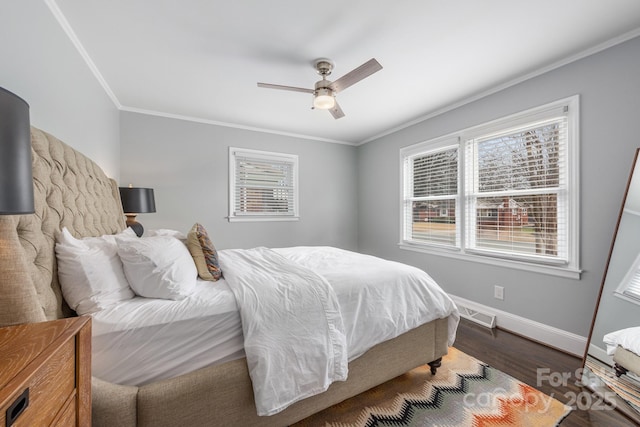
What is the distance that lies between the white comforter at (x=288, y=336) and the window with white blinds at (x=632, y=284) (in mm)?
1979

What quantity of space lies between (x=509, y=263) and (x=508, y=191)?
2.41ft

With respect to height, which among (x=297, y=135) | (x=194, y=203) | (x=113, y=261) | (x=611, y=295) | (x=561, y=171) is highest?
(x=297, y=135)

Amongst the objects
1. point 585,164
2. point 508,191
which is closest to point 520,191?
point 508,191

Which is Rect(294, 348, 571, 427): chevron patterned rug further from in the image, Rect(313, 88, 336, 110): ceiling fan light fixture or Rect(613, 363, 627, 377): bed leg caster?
Rect(313, 88, 336, 110): ceiling fan light fixture

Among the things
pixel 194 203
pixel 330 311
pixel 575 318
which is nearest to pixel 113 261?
→ pixel 330 311

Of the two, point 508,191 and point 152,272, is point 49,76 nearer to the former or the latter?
point 152,272

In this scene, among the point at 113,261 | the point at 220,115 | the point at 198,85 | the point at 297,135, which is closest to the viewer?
the point at 113,261

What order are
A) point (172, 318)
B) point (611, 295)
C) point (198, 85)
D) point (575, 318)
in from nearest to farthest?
point (172, 318) → point (611, 295) → point (575, 318) → point (198, 85)

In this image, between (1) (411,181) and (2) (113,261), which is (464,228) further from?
(2) (113,261)

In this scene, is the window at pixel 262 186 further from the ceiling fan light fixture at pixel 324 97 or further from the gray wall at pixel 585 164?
the gray wall at pixel 585 164

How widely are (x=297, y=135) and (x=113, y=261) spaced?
3404 millimetres

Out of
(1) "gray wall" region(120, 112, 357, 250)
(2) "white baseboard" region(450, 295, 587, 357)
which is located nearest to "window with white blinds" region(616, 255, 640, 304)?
(2) "white baseboard" region(450, 295, 587, 357)

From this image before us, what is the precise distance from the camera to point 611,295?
187 cm

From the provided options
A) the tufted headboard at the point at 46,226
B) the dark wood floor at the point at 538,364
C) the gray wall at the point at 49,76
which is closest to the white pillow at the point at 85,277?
the tufted headboard at the point at 46,226
